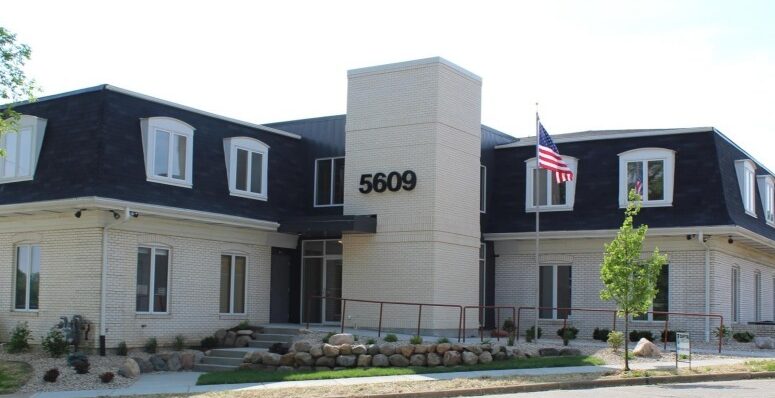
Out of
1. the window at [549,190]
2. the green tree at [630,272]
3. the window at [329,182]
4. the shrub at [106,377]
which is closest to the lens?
the shrub at [106,377]

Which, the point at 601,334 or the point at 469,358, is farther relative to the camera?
the point at 601,334

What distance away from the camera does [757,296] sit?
116 feet

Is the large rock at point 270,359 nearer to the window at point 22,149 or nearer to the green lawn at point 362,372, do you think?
the green lawn at point 362,372

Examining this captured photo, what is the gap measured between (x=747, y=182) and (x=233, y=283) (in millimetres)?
17503

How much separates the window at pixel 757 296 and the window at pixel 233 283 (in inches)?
729

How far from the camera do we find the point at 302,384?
1973 cm

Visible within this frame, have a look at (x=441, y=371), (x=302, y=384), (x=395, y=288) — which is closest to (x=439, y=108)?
(x=395, y=288)

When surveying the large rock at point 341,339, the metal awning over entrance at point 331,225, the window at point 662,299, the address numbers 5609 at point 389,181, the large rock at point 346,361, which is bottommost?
the large rock at point 346,361

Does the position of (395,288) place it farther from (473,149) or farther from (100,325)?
(100,325)

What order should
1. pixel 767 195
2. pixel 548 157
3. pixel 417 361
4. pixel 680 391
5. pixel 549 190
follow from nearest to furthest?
1. pixel 680 391
2. pixel 417 361
3. pixel 548 157
4. pixel 549 190
5. pixel 767 195

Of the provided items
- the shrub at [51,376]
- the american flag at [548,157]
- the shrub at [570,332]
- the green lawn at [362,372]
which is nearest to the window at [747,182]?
the shrub at [570,332]

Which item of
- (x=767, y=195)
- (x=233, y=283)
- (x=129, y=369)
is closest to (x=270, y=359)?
(x=129, y=369)

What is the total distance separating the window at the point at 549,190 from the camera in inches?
1257

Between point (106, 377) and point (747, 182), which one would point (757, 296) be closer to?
point (747, 182)
